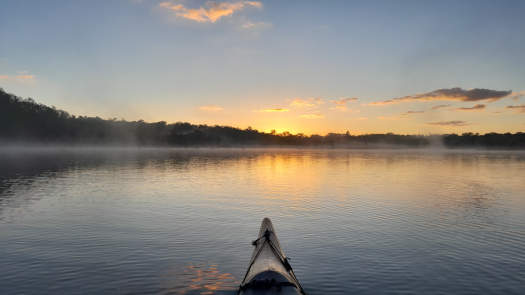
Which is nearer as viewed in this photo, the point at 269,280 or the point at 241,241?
the point at 269,280

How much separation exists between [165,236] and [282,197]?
1998cm

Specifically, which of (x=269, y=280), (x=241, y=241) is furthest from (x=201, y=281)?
(x=241, y=241)

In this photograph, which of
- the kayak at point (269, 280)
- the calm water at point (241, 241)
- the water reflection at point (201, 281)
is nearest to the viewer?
the kayak at point (269, 280)

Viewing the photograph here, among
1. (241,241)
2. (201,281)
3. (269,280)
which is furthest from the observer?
(241,241)

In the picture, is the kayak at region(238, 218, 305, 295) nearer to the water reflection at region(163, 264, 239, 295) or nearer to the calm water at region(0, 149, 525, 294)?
the water reflection at region(163, 264, 239, 295)

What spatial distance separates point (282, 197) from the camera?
128 ft

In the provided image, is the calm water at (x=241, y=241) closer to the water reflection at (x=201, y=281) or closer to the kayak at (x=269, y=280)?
the water reflection at (x=201, y=281)

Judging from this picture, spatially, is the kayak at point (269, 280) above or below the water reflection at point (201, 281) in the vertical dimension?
above

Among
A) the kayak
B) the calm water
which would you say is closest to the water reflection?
the calm water

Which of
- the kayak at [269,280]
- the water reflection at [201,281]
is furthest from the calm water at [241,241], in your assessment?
the kayak at [269,280]

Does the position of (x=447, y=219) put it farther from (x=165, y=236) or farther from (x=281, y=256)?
(x=165, y=236)

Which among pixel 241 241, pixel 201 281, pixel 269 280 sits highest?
pixel 269 280

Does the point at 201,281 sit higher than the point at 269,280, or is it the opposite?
the point at 269,280

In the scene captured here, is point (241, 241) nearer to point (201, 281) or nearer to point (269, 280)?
point (201, 281)
